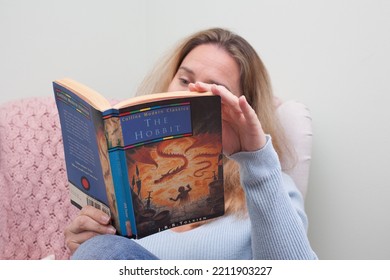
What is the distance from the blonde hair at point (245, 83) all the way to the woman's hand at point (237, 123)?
22 cm

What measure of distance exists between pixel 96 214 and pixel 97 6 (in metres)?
0.85

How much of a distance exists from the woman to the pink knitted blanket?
0.25m

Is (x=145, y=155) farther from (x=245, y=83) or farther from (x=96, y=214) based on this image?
(x=245, y=83)

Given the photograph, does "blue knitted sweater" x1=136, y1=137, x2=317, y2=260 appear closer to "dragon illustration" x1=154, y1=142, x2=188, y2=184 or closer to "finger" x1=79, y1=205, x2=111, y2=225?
"dragon illustration" x1=154, y1=142, x2=188, y2=184

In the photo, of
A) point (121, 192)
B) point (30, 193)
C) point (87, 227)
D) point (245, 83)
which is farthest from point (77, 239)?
point (245, 83)

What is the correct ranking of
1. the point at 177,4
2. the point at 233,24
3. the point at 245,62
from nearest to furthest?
1. the point at 245,62
2. the point at 233,24
3. the point at 177,4

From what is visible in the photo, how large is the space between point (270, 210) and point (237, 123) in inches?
5.8

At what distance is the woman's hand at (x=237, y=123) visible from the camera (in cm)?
70

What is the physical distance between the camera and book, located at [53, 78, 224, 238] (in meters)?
0.64

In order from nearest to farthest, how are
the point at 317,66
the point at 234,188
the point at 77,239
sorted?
1. the point at 77,239
2. the point at 234,188
3. the point at 317,66

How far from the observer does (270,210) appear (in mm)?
731

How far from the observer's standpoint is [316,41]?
3.67 feet
